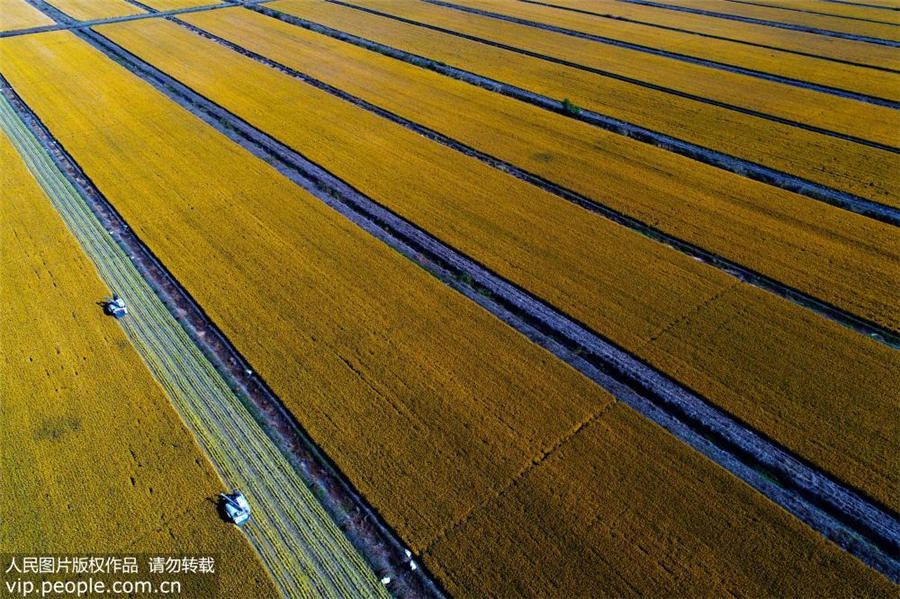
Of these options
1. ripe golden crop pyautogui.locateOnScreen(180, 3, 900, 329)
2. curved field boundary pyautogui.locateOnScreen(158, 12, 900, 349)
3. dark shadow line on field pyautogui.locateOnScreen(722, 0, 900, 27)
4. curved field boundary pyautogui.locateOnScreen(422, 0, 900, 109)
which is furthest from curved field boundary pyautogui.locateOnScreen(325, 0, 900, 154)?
dark shadow line on field pyautogui.locateOnScreen(722, 0, 900, 27)

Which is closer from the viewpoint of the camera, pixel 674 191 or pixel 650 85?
pixel 674 191

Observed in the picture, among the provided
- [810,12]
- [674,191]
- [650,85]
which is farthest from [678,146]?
[810,12]

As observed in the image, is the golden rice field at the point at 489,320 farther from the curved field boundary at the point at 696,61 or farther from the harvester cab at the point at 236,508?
the curved field boundary at the point at 696,61

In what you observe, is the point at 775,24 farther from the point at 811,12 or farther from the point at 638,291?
the point at 638,291

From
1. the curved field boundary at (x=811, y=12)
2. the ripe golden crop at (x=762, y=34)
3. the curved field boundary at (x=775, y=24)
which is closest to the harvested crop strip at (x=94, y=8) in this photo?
the ripe golden crop at (x=762, y=34)

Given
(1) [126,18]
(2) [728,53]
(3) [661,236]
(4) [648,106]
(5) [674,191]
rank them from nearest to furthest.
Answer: (3) [661,236] < (5) [674,191] < (4) [648,106] < (2) [728,53] < (1) [126,18]
